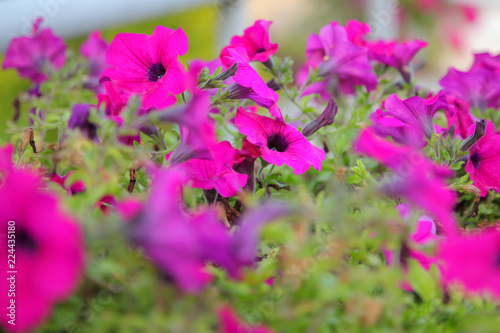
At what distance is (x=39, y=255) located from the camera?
24 cm

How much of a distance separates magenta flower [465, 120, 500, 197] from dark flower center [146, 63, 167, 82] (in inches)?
11.5

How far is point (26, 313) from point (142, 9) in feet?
3.70

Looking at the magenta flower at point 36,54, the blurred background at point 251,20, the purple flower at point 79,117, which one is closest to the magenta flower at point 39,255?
the purple flower at point 79,117

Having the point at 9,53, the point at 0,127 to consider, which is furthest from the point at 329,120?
the point at 0,127

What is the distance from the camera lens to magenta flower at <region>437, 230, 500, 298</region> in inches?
10.6

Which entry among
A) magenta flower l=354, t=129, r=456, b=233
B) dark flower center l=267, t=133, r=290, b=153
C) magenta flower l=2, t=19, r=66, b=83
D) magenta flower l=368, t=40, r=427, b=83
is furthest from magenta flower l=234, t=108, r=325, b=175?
magenta flower l=2, t=19, r=66, b=83

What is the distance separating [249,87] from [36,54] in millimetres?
411

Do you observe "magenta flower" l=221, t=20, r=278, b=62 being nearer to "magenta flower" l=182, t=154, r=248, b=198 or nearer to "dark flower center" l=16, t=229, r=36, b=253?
"magenta flower" l=182, t=154, r=248, b=198

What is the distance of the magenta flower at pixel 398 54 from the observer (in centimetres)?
63

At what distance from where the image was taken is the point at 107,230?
252 mm

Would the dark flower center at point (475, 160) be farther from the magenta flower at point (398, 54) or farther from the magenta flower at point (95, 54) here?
the magenta flower at point (95, 54)

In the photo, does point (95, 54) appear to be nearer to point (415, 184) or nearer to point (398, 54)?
point (398, 54)

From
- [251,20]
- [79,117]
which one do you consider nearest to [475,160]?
[79,117]

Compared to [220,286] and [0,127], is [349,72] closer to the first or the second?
[220,286]
